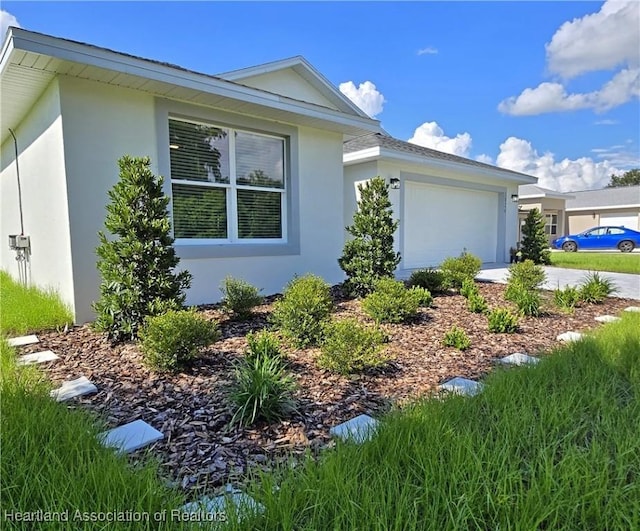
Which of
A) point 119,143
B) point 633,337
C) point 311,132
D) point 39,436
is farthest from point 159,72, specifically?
point 633,337

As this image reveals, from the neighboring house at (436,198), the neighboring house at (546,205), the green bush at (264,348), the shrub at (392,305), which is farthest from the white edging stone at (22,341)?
the neighboring house at (546,205)

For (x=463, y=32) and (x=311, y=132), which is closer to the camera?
(x=311, y=132)

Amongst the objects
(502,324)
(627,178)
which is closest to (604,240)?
(502,324)

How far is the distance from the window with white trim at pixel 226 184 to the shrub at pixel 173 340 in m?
2.92

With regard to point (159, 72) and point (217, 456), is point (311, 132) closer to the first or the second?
point (159, 72)

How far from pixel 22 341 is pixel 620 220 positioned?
35578mm

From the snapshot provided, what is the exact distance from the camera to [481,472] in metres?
1.83

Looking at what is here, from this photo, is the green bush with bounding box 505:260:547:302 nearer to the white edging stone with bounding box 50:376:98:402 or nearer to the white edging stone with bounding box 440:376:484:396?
the white edging stone with bounding box 440:376:484:396

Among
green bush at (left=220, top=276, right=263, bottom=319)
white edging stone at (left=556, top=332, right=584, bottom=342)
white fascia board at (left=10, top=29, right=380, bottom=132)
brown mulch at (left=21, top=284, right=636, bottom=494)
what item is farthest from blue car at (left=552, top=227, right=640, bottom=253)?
green bush at (left=220, top=276, right=263, bottom=319)

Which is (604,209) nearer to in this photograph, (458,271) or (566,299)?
(458,271)

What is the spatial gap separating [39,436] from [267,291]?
17.4 ft

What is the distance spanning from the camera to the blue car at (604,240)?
2215cm

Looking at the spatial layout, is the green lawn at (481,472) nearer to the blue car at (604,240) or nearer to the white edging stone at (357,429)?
the white edging stone at (357,429)

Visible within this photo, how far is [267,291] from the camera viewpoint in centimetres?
736
